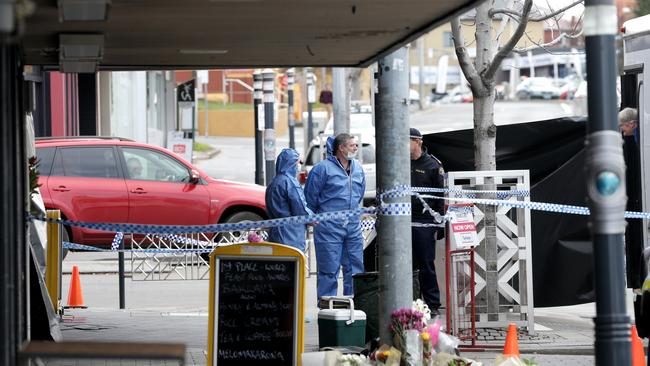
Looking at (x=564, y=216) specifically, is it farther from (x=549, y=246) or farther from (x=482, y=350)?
(x=482, y=350)

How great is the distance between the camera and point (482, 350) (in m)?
10.6

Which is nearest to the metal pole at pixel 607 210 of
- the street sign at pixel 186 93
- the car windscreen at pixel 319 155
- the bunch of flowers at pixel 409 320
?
the bunch of flowers at pixel 409 320

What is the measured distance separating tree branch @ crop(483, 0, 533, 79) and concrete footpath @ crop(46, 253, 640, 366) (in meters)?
2.44

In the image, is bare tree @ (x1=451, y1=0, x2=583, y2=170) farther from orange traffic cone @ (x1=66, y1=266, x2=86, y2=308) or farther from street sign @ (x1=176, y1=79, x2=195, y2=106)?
street sign @ (x1=176, y1=79, x2=195, y2=106)

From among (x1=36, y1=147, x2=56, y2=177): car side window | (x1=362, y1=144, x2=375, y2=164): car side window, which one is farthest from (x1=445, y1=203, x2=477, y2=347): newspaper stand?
(x1=362, y1=144, x2=375, y2=164): car side window

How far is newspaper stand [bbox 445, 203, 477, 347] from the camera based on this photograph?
1086 cm

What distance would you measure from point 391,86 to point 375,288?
71.0 inches

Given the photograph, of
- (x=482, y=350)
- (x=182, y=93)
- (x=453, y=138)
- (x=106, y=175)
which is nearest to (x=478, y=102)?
(x=453, y=138)

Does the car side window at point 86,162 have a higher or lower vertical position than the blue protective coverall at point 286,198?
higher

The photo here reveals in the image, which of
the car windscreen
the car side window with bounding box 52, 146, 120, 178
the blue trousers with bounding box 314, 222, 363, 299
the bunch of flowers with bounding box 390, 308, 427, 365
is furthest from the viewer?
the car windscreen

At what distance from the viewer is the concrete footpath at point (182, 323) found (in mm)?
10594

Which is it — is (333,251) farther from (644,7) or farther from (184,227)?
(644,7)

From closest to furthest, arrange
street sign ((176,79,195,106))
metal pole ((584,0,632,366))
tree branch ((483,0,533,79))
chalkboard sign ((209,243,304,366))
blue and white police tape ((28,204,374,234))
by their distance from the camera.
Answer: metal pole ((584,0,632,366))
chalkboard sign ((209,243,304,366))
blue and white police tape ((28,204,374,234))
tree branch ((483,0,533,79))
street sign ((176,79,195,106))

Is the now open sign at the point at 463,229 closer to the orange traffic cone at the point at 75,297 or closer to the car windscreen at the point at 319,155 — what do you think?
the orange traffic cone at the point at 75,297
